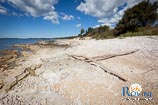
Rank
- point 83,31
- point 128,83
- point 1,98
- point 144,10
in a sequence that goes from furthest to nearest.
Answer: point 83,31 < point 144,10 < point 128,83 < point 1,98

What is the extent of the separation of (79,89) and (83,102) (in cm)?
60

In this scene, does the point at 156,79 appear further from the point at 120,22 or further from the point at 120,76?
the point at 120,22

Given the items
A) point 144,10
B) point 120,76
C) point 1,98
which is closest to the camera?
point 1,98

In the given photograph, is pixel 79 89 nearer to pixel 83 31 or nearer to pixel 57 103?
pixel 57 103

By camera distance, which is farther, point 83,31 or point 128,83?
point 83,31

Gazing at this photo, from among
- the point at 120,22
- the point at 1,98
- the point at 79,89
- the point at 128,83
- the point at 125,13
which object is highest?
the point at 125,13

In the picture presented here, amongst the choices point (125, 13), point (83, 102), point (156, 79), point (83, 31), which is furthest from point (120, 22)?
point (83, 31)

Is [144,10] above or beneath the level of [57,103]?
above

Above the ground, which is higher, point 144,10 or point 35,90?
point 144,10

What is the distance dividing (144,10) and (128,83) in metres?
24.8

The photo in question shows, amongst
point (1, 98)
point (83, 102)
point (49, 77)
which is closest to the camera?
point (83, 102)

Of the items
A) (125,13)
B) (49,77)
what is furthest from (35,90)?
(125,13)

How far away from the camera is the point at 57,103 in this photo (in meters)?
2.75

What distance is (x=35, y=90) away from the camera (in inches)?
135
